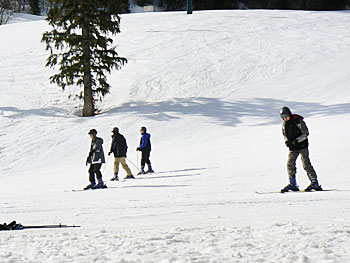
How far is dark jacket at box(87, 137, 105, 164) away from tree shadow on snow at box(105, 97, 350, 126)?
34.3 feet

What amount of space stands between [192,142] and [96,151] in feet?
25.9

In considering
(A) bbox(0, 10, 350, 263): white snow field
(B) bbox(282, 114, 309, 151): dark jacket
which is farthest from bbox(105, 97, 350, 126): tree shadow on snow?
(B) bbox(282, 114, 309, 151): dark jacket

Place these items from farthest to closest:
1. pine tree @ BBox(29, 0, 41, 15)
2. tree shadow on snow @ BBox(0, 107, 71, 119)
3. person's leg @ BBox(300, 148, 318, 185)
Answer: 1. pine tree @ BBox(29, 0, 41, 15)
2. tree shadow on snow @ BBox(0, 107, 71, 119)
3. person's leg @ BBox(300, 148, 318, 185)

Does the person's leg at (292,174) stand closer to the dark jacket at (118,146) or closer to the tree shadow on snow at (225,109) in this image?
the dark jacket at (118,146)

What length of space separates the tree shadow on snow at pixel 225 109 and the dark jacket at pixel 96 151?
1045 cm

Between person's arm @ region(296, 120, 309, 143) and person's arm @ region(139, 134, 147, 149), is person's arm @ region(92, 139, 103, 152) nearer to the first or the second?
person's arm @ region(139, 134, 147, 149)

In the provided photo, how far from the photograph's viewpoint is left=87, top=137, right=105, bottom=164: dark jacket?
1230cm

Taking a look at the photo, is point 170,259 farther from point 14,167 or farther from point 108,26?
point 108,26

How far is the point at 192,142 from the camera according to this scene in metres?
19.8

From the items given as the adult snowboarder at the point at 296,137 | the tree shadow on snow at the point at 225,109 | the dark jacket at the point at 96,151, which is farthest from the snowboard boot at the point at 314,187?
the tree shadow on snow at the point at 225,109

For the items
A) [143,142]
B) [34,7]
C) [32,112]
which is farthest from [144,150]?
[34,7]

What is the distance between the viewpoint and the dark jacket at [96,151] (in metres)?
12.3

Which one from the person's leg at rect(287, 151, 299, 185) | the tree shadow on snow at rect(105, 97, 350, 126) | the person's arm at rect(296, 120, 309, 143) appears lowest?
the tree shadow on snow at rect(105, 97, 350, 126)

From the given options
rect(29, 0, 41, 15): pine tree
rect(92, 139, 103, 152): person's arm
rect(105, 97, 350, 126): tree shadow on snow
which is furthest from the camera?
rect(29, 0, 41, 15): pine tree
